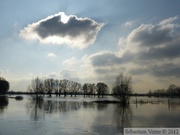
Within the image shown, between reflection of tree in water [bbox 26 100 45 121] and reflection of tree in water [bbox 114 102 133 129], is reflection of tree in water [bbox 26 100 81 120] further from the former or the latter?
reflection of tree in water [bbox 114 102 133 129]

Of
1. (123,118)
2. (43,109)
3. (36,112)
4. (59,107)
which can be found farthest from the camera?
(59,107)

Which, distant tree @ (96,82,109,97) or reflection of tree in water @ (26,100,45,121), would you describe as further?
distant tree @ (96,82,109,97)

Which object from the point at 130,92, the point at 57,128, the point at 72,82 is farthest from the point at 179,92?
the point at 57,128

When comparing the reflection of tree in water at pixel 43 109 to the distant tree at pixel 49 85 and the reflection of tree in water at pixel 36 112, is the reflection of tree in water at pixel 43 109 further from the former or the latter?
the distant tree at pixel 49 85

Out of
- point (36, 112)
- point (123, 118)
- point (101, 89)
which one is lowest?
point (123, 118)

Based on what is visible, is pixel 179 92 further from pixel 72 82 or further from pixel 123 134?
pixel 123 134

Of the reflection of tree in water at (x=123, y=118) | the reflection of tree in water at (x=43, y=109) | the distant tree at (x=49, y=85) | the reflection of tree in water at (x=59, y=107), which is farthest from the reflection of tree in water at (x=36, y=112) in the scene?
the distant tree at (x=49, y=85)

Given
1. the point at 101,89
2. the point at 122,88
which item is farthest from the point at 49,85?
the point at 122,88

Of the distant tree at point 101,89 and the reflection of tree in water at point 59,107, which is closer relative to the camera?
the reflection of tree in water at point 59,107

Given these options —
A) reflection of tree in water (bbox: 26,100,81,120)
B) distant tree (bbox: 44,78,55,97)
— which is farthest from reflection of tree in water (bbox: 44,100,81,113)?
distant tree (bbox: 44,78,55,97)

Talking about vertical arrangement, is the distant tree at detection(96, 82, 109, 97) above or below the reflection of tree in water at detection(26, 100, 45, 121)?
above

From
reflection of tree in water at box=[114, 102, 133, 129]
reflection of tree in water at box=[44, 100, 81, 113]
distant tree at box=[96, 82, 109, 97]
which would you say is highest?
distant tree at box=[96, 82, 109, 97]

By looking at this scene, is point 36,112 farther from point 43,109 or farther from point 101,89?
point 101,89

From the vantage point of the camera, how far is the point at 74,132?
22.2 m
